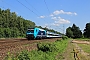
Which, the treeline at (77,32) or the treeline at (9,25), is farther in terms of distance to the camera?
the treeline at (77,32)

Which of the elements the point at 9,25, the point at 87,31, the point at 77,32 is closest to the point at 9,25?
the point at 9,25

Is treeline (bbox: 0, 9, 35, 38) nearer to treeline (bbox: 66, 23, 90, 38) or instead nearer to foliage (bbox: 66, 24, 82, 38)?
foliage (bbox: 66, 24, 82, 38)

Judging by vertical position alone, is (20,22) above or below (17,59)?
above

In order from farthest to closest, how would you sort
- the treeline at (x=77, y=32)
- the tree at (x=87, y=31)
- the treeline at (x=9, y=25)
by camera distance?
the treeline at (x=77, y=32), the tree at (x=87, y=31), the treeline at (x=9, y=25)

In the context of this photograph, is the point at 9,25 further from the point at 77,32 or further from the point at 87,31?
the point at 87,31

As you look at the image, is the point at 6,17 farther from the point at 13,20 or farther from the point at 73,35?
the point at 73,35

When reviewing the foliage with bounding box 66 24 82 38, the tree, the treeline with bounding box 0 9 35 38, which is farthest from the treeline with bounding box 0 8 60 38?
the tree

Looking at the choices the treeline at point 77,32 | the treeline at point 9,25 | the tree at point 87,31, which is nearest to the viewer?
the treeline at point 9,25

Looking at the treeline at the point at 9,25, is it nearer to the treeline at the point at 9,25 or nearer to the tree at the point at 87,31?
the treeline at the point at 9,25

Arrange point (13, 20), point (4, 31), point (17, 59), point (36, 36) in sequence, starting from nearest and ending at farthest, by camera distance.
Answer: point (17, 59), point (36, 36), point (4, 31), point (13, 20)

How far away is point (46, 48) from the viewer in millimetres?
20922

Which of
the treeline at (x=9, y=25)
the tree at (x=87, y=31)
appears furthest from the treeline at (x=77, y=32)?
the treeline at (x=9, y=25)

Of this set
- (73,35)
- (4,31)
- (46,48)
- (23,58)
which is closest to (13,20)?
(4,31)

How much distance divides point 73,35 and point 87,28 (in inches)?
429
